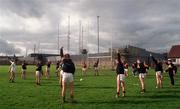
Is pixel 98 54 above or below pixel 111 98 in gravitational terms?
above

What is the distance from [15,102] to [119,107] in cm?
535

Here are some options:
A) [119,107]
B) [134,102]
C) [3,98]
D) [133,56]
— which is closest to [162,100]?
[134,102]

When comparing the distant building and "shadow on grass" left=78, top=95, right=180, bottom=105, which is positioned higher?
the distant building

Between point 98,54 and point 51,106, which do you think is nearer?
point 51,106

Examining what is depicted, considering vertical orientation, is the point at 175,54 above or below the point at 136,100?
above

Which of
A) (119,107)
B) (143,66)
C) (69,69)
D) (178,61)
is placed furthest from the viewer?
(178,61)

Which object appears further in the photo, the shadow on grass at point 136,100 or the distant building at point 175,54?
the distant building at point 175,54

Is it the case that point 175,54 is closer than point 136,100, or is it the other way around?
point 136,100

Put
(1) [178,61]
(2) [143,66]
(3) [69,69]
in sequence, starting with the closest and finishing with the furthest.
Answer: (3) [69,69] < (2) [143,66] < (1) [178,61]

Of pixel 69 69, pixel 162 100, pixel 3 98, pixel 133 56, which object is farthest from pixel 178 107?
pixel 133 56

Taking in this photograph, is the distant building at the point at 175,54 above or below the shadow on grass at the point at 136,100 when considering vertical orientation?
above

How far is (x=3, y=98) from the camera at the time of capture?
59.6ft

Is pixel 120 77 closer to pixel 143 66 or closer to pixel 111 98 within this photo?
pixel 111 98

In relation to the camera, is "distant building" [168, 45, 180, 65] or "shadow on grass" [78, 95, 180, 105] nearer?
"shadow on grass" [78, 95, 180, 105]
